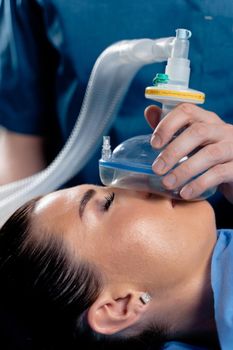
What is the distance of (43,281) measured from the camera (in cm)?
98

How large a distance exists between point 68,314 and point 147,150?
1.15 feet

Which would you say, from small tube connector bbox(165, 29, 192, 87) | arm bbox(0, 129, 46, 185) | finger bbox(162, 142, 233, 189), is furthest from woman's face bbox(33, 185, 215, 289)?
arm bbox(0, 129, 46, 185)

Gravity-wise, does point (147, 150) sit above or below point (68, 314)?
above

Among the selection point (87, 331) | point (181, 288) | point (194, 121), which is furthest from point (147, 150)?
point (87, 331)

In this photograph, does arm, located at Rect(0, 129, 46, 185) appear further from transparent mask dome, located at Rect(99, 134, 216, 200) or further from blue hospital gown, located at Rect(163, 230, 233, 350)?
blue hospital gown, located at Rect(163, 230, 233, 350)

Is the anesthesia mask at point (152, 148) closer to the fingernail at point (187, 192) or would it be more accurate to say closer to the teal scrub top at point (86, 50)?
the fingernail at point (187, 192)

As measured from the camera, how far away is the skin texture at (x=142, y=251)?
0.91m

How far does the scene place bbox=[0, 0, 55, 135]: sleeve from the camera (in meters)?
1.17

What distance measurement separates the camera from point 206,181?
85 cm

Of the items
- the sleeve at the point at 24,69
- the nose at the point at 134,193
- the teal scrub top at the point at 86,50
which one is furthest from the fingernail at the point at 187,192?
the sleeve at the point at 24,69

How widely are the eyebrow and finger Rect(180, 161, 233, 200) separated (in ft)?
0.67

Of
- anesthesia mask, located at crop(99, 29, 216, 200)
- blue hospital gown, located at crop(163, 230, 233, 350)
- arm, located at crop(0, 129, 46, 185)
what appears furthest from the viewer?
arm, located at crop(0, 129, 46, 185)

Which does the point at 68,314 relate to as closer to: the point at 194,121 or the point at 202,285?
the point at 202,285

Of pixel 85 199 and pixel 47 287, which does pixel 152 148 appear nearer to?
pixel 85 199
